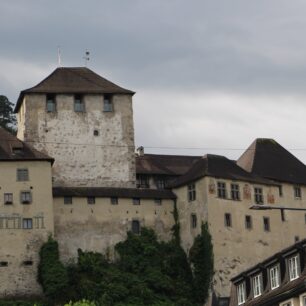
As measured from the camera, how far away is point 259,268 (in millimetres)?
71938

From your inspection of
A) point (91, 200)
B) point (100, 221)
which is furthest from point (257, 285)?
point (91, 200)

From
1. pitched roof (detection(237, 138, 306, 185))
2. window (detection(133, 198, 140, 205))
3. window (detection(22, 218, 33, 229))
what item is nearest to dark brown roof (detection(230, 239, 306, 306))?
window (detection(22, 218, 33, 229))

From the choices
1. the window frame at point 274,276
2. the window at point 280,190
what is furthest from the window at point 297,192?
the window frame at point 274,276

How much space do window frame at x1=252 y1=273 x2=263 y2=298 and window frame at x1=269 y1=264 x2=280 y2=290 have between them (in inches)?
59.9

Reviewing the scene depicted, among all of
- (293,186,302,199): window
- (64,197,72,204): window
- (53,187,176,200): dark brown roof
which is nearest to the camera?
(64,197,72,204): window

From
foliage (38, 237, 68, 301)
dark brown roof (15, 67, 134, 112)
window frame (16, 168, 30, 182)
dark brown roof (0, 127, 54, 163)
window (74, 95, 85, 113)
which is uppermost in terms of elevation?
dark brown roof (15, 67, 134, 112)

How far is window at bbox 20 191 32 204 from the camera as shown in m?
105

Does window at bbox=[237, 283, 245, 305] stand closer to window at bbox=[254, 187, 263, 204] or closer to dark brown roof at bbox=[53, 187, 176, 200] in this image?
dark brown roof at bbox=[53, 187, 176, 200]

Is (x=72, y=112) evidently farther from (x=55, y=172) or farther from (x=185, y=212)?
(x=185, y=212)

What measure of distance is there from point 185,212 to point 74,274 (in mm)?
11416

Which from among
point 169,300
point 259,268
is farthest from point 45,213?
point 259,268

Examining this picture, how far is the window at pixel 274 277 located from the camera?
226 ft

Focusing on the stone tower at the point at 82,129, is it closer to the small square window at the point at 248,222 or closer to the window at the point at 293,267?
the small square window at the point at 248,222

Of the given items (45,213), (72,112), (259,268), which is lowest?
(259,268)
